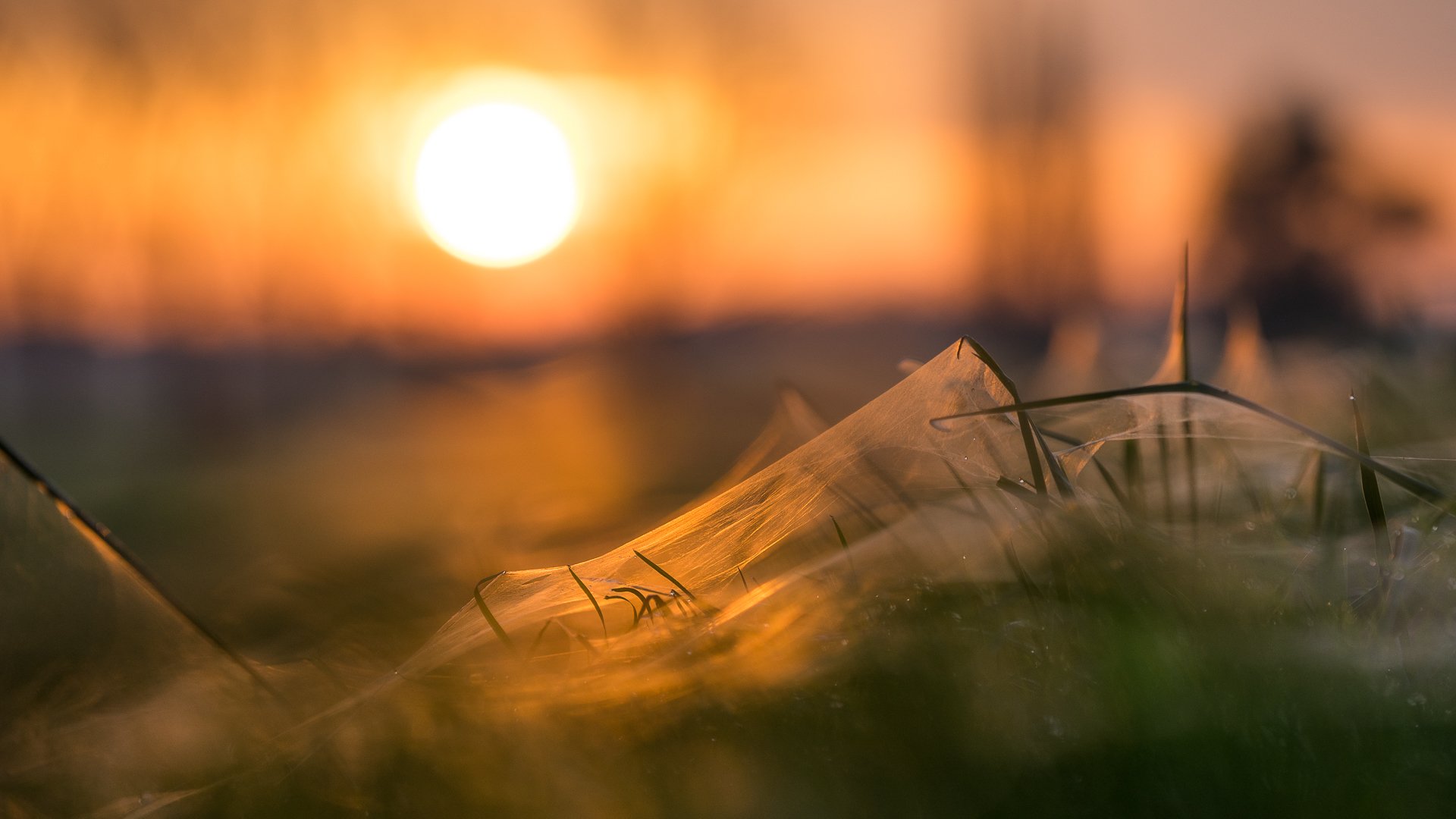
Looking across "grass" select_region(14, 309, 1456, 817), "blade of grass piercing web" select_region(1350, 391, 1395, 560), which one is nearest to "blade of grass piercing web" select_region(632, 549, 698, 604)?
"grass" select_region(14, 309, 1456, 817)

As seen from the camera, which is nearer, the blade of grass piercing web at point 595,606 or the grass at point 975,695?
the grass at point 975,695

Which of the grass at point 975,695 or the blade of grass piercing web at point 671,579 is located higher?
the blade of grass piercing web at point 671,579

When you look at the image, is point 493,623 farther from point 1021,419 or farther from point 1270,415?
point 1270,415

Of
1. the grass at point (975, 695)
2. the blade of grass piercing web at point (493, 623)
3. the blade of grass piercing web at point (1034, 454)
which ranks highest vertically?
the blade of grass piercing web at point (1034, 454)

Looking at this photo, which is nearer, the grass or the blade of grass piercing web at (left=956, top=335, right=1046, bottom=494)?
the grass

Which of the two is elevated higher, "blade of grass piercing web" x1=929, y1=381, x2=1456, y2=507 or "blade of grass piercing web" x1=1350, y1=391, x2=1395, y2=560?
"blade of grass piercing web" x1=929, y1=381, x2=1456, y2=507

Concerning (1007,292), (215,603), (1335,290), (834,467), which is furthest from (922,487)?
(1335,290)

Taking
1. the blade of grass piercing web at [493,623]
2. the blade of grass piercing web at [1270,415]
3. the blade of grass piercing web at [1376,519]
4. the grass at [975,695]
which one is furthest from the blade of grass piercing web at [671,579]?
the blade of grass piercing web at [1376,519]

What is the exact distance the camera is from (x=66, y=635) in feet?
3.03

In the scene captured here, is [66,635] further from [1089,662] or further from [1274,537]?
[1274,537]

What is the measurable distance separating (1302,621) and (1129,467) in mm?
362

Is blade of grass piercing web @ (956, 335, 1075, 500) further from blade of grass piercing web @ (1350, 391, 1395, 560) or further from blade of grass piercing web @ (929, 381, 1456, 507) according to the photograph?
blade of grass piercing web @ (1350, 391, 1395, 560)

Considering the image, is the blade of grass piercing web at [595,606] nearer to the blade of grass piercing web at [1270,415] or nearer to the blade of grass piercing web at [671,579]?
the blade of grass piercing web at [671,579]

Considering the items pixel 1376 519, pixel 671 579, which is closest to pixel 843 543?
pixel 671 579
